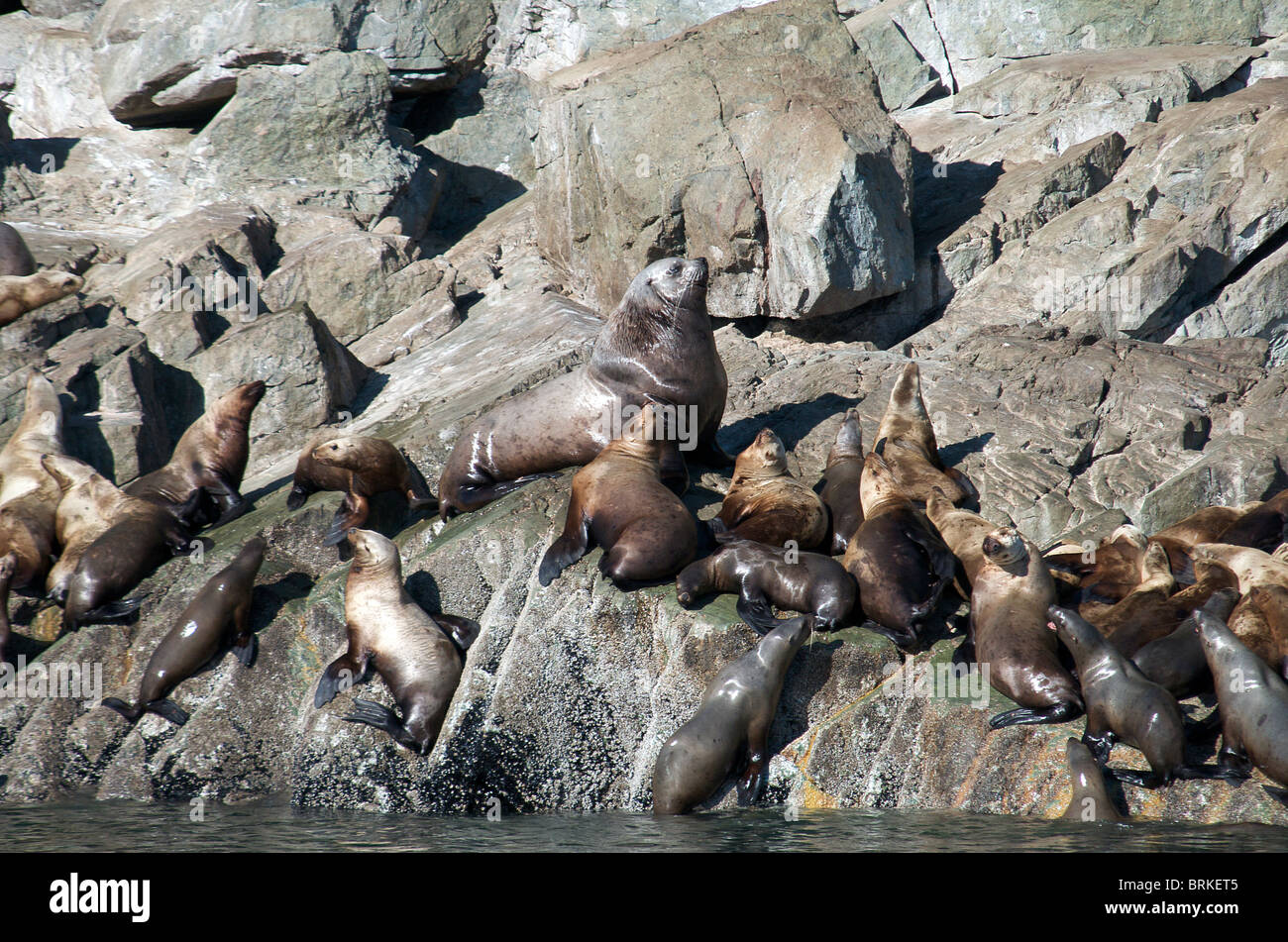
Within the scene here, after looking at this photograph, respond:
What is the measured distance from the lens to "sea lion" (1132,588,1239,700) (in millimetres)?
6031

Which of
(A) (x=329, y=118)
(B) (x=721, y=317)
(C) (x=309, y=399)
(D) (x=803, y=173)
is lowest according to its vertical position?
(C) (x=309, y=399)

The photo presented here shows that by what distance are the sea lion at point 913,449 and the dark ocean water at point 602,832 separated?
3319mm

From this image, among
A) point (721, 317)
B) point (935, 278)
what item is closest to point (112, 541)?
point (721, 317)

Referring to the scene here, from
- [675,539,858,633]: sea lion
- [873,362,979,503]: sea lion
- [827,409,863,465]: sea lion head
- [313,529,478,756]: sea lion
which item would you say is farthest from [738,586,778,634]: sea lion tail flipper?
[827,409,863,465]: sea lion head

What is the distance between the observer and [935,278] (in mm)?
13039

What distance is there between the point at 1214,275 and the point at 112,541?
10.9 m

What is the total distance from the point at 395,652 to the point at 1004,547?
3.74 meters

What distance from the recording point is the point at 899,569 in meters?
6.72

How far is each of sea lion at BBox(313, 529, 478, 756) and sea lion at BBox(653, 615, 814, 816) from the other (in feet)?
5.03

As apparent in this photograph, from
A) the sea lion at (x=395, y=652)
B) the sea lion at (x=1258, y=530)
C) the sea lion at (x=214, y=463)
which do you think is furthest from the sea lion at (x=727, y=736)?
the sea lion at (x=214, y=463)

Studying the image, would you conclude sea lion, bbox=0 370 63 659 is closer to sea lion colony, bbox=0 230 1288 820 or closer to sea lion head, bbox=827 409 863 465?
sea lion colony, bbox=0 230 1288 820
